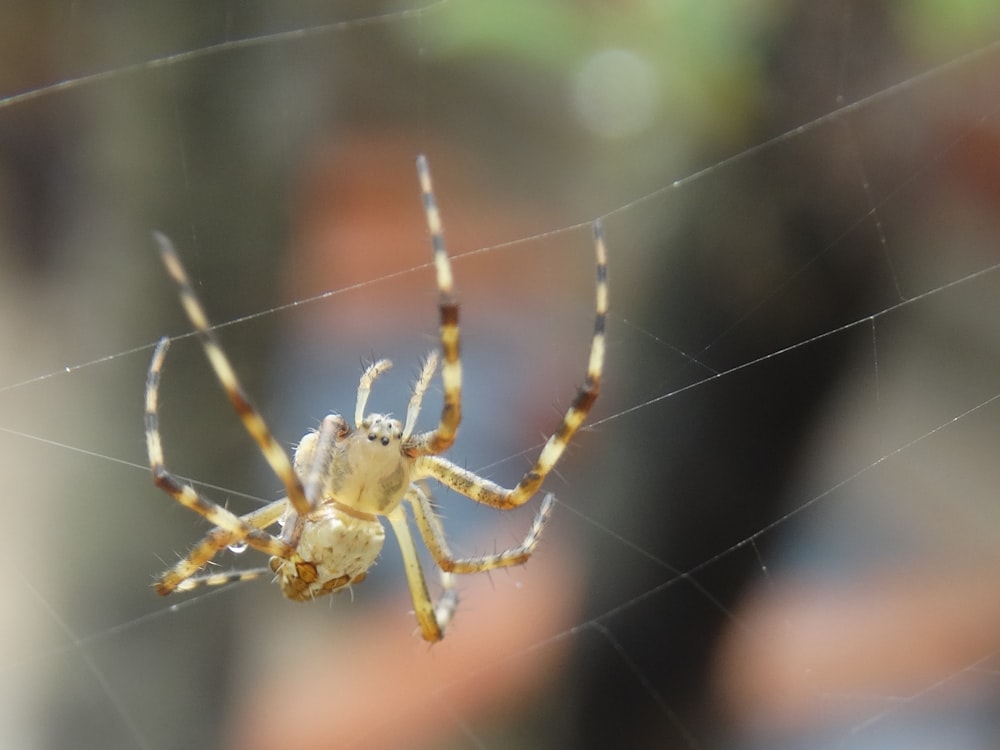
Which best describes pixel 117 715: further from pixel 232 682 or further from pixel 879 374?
pixel 879 374

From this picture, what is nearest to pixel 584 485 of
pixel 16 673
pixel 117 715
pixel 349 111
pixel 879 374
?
pixel 879 374

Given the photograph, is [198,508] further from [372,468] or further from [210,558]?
[372,468]

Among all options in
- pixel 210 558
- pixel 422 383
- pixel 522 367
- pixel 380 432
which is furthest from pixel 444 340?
pixel 522 367

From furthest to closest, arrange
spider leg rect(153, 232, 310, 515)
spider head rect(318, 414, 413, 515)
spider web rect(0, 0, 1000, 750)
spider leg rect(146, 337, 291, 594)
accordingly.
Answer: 1. spider web rect(0, 0, 1000, 750)
2. spider head rect(318, 414, 413, 515)
3. spider leg rect(146, 337, 291, 594)
4. spider leg rect(153, 232, 310, 515)

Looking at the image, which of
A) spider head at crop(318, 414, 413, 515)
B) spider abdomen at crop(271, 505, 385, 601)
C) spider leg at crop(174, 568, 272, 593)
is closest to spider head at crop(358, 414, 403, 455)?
spider head at crop(318, 414, 413, 515)

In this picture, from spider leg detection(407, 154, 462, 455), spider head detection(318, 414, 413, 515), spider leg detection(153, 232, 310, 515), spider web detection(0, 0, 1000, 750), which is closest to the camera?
spider leg detection(153, 232, 310, 515)

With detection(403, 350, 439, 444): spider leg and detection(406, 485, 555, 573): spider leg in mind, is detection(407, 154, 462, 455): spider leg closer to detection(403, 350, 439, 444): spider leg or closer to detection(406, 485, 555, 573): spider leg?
detection(403, 350, 439, 444): spider leg

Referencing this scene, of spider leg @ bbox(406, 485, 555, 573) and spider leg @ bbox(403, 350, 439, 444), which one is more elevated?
spider leg @ bbox(403, 350, 439, 444)

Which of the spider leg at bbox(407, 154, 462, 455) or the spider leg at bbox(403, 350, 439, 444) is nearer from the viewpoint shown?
the spider leg at bbox(407, 154, 462, 455)
